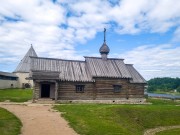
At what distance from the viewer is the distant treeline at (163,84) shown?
14600cm

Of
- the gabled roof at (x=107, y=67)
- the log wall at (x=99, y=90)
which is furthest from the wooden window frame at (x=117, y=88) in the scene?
the gabled roof at (x=107, y=67)

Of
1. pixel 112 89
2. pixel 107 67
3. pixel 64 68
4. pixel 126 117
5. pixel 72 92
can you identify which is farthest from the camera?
pixel 107 67

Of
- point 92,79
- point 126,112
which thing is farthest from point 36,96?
point 126,112

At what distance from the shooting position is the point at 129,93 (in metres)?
35.6

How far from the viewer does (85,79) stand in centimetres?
3319

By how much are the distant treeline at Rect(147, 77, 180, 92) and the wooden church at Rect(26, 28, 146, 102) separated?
371 feet

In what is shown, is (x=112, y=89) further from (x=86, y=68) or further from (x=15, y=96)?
(x=15, y=96)

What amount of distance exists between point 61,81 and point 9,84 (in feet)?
107

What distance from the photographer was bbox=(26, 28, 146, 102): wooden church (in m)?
31.5

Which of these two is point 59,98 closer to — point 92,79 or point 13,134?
point 92,79

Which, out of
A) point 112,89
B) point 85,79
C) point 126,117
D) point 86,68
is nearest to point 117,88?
point 112,89

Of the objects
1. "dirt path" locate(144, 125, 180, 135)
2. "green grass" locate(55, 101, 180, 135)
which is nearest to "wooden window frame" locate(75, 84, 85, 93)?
"green grass" locate(55, 101, 180, 135)

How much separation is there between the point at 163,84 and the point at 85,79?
460 feet

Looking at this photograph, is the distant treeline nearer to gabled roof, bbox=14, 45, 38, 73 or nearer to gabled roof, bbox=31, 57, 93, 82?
gabled roof, bbox=14, 45, 38, 73
